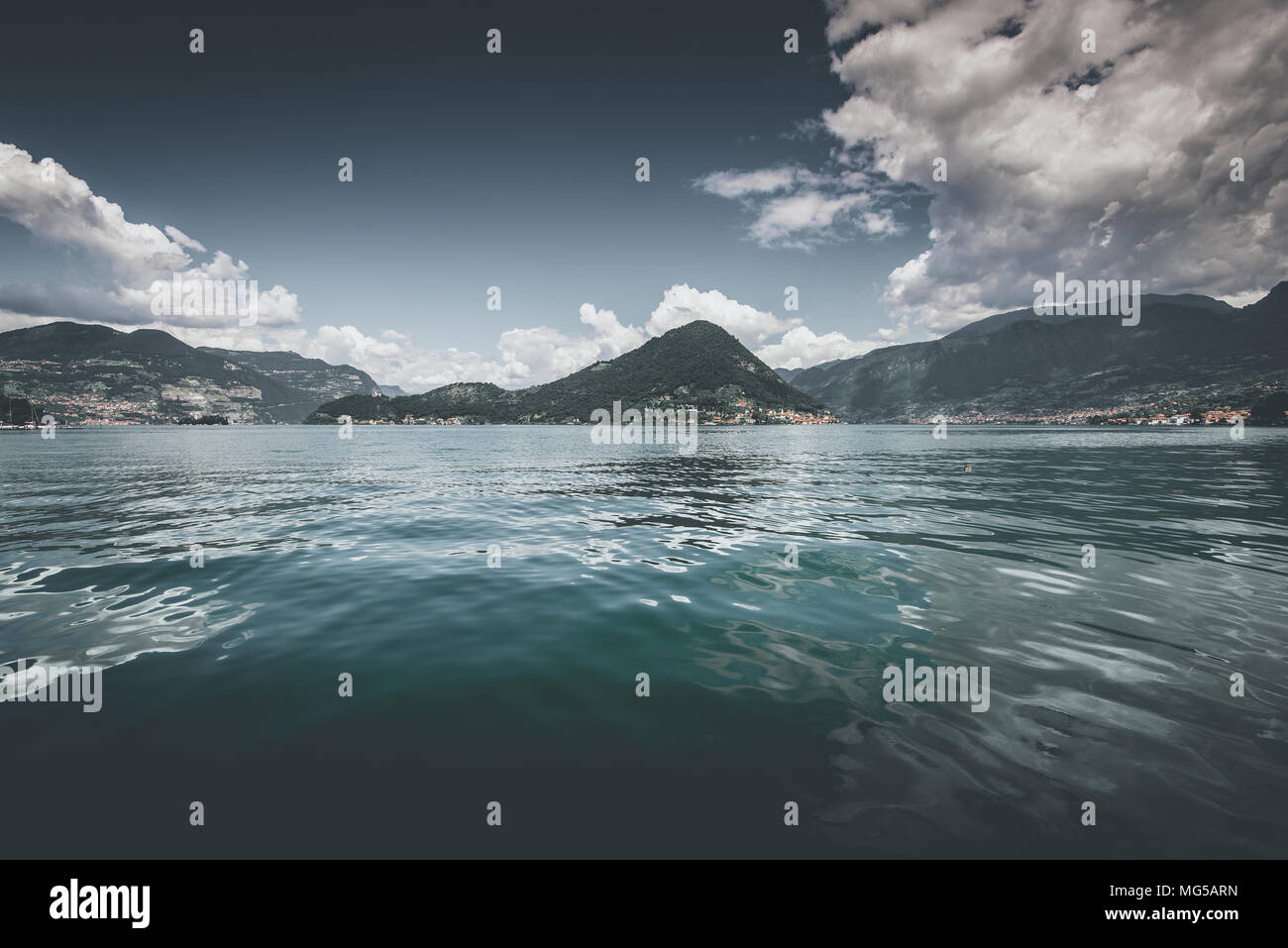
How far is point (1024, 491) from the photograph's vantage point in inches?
1340

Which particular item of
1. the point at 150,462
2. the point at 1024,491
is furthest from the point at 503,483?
the point at 150,462

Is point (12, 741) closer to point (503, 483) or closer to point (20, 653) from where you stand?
point (20, 653)

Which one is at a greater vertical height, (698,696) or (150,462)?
(150,462)

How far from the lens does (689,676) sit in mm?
9219

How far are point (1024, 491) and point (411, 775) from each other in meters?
40.0

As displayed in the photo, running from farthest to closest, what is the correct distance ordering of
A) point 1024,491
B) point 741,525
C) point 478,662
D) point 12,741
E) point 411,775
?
1. point 1024,491
2. point 741,525
3. point 478,662
4. point 12,741
5. point 411,775

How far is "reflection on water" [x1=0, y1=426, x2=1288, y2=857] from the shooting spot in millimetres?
5820

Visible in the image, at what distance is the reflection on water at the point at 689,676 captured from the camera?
5820 millimetres
